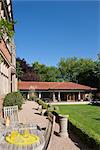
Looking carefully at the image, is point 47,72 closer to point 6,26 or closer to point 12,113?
point 12,113

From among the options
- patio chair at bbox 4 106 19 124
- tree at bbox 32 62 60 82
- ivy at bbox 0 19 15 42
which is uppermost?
tree at bbox 32 62 60 82

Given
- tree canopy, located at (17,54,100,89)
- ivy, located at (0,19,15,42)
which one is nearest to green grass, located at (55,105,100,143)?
ivy, located at (0,19,15,42)

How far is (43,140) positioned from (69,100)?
168ft

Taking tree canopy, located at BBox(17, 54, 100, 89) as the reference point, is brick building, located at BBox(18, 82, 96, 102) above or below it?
below

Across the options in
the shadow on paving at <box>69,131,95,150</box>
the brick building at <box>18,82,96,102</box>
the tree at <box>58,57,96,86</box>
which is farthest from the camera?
the tree at <box>58,57,96,86</box>

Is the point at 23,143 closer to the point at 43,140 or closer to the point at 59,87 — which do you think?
the point at 43,140

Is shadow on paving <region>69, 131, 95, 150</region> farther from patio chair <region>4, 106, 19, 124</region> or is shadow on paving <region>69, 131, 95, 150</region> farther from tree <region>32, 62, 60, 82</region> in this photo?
tree <region>32, 62, 60, 82</region>

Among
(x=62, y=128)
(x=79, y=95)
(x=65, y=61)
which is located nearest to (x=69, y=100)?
(x=79, y=95)

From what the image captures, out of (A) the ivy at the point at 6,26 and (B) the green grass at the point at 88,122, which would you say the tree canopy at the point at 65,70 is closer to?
(B) the green grass at the point at 88,122

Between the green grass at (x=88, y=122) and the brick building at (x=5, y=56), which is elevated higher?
the brick building at (x=5, y=56)

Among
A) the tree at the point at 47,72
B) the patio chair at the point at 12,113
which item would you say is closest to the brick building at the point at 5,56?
the patio chair at the point at 12,113

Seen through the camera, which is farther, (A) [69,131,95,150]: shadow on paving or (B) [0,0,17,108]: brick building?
(B) [0,0,17,108]: brick building

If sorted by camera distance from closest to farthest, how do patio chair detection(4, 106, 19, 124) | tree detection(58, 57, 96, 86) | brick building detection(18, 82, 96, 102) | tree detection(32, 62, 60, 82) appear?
patio chair detection(4, 106, 19, 124) < brick building detection(18, 82, 96, 102) < tree detection(58, 57, 96, 86) < tree detection(32, 62, 60, 82)

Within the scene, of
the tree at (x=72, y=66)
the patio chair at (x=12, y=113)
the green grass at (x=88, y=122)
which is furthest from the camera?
the tree at (x=72, y=66)
